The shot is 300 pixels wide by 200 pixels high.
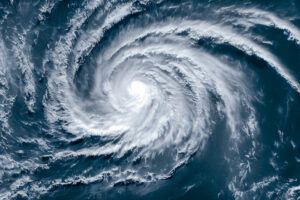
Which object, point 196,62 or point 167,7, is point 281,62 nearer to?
point 196,62

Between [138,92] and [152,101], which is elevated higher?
[138,92]

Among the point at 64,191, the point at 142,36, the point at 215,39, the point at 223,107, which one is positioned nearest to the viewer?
the point at 64,191

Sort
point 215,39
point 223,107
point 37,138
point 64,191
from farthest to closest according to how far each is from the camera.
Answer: point 215,39, point 223,107, point 37,138, point 64,191

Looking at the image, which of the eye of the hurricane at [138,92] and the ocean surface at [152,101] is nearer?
the ocean surface at [152,101]

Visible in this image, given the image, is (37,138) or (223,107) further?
(223,107)

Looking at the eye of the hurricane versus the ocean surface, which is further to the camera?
the eye of the hurricane

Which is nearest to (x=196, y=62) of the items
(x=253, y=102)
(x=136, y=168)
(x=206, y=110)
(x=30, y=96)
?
(x=206, y=110)

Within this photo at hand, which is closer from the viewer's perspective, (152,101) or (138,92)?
(152,101)

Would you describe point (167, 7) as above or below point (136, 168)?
above
